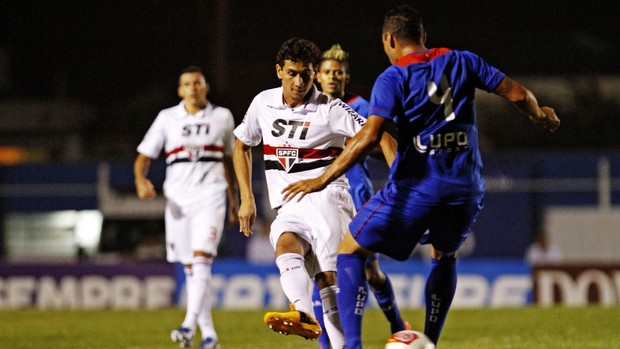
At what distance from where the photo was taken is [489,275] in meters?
17.1

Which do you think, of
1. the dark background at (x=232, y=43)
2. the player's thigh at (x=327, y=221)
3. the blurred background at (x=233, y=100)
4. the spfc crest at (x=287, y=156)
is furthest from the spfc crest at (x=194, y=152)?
the dark background at (x=232, y=43)

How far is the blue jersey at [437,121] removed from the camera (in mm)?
6418

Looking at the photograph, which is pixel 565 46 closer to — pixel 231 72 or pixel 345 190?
pixel 231 72

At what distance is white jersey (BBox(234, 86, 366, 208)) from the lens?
24.2 ft

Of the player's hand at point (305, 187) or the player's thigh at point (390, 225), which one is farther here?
the player's thigh at point (390, 225)

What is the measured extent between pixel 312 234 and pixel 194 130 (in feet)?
11.3

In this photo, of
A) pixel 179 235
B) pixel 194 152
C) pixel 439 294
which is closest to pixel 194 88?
pixel 194 152

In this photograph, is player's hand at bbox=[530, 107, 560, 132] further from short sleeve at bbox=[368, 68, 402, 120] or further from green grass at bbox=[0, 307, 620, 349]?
green grass at bbox=[0, 307, 620, 349]

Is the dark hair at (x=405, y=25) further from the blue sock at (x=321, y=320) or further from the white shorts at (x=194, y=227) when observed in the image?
the white shorts at (x=194, y=227)

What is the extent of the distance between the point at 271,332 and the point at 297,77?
5491 millimetres

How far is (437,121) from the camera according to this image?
21.2 feet

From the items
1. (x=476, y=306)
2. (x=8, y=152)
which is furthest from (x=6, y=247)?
(x=476, y=306)

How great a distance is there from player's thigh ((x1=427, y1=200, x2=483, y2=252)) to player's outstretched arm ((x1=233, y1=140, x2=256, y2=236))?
1266 mm

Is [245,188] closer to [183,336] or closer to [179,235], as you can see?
[183,336]
